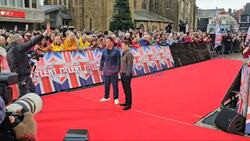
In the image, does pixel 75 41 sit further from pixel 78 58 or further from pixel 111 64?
pixel 111 64

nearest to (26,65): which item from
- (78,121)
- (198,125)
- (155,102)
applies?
(78,121)

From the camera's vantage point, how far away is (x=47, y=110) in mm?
8469

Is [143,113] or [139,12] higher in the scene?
[139,12]

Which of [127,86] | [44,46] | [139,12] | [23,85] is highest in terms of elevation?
[139,12]

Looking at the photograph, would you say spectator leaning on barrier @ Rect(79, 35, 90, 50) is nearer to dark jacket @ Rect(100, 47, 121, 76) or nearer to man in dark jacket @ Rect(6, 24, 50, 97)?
dark jacket @ Rect(100, 47, 121, 76)

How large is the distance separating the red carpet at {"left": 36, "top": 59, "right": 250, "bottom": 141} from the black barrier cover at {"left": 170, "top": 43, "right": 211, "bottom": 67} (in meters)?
5.64

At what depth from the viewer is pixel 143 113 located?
8.23 m

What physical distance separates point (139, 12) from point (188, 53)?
43.5 m

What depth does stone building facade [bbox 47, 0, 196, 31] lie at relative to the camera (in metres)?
45.0

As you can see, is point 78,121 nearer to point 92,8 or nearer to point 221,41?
point 221,41

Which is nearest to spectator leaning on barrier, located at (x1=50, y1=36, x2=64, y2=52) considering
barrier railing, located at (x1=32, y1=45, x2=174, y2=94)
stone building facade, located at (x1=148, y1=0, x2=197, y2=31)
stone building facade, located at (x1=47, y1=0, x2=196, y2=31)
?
barrier railing, located at (x1=32, y1=45, x2=174, y2=94)

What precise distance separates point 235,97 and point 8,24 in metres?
30.3

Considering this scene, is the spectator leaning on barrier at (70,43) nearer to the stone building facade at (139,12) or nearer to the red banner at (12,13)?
the red banner at (12,13)

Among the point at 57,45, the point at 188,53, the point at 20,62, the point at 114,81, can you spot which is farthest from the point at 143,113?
the point at 188,53
